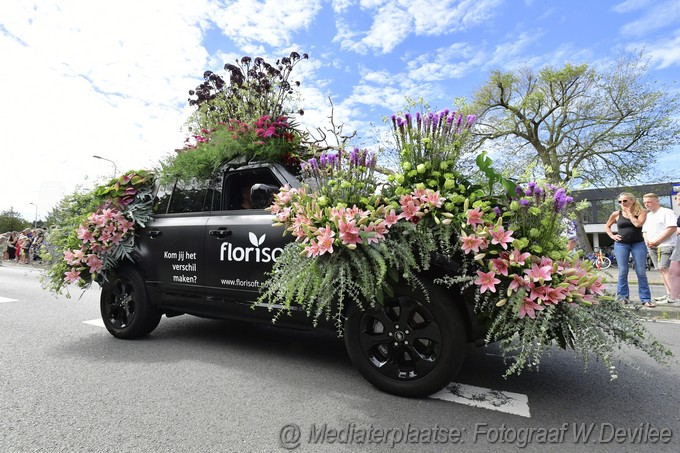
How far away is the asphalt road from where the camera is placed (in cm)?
208

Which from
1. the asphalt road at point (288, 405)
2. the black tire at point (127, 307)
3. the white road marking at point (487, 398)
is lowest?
→ the asphalt road at point (288, 405)

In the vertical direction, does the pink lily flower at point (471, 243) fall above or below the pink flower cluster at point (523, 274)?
above

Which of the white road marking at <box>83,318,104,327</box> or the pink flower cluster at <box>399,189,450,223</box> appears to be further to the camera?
the white road marking at <box>83,318,104,327</box>

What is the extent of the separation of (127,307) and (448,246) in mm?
3506

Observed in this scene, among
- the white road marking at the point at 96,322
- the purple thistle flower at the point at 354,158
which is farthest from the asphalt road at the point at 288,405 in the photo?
the purple thistle flower at the point at 354,158

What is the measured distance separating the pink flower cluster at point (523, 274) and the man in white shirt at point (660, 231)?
5.25 meters

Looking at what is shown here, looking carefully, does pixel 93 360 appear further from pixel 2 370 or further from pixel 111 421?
pixel 111 421

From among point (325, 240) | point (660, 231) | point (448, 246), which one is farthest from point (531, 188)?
point (660, 231)

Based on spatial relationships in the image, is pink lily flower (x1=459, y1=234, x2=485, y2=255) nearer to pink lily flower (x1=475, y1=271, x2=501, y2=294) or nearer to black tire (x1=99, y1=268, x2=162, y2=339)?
pink lily flower (x1=475, y1=271, x2=501, y2=294)

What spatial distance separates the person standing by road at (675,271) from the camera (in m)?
5.78

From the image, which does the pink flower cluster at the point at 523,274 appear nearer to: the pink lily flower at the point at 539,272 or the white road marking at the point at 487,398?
the pink lily flower at the point at 539,272

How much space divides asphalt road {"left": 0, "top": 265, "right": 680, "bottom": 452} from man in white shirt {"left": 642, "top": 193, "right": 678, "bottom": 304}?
3.09m

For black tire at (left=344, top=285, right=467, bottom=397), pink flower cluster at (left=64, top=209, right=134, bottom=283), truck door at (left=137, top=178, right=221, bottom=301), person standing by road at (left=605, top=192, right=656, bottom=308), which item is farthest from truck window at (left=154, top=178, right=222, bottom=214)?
person standing by road at (left=605, top=192, right=656, bottom=308)

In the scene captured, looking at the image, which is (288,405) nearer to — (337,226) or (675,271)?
(337,226)
